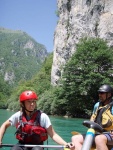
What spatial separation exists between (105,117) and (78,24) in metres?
42.5

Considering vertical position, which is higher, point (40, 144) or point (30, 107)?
point (30, 107)

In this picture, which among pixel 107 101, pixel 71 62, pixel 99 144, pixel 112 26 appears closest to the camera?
pixel 99 144

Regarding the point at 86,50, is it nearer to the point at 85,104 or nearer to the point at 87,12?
the point at 85,104

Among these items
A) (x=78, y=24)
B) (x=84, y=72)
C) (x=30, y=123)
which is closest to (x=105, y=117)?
(x=30, y=123)

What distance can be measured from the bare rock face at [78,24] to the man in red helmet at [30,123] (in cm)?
3133

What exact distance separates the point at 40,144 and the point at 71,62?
99.3 ft

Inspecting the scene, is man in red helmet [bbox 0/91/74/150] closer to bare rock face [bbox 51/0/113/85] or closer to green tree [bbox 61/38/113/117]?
green tree [bbox 61/38/113/117]

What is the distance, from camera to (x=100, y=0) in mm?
42750

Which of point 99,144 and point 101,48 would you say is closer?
point 99,144

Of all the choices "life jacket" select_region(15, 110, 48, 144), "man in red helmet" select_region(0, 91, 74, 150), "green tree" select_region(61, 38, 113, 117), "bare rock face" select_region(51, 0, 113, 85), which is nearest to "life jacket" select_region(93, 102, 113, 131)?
"man in red helmet" select_region(0, 91, 74, 150)

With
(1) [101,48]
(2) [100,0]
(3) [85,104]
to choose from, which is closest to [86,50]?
(1) [101,48]

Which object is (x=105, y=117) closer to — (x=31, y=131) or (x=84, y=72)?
(x=31, y=131)

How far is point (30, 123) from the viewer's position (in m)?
4.15

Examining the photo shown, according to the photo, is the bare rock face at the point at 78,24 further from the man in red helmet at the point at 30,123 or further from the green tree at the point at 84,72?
the man in red helmet at the point at 30,123
